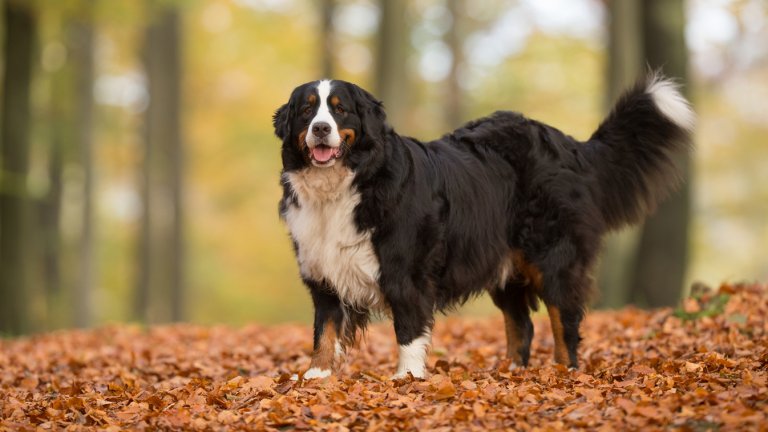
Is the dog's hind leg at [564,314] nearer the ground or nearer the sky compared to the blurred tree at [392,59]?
nearer the ground

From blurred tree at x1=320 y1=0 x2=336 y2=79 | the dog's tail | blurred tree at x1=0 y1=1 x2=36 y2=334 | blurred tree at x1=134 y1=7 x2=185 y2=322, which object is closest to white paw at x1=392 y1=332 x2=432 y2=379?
the dog's tail

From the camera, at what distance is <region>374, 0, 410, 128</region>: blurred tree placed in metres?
13.3

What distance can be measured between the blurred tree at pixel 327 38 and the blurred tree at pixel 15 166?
5178mm

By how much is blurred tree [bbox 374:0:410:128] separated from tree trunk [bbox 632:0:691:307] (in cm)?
367

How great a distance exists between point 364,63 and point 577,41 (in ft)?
16.8

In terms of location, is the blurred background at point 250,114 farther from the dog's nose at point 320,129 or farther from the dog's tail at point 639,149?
the dog's nose at point 320,129

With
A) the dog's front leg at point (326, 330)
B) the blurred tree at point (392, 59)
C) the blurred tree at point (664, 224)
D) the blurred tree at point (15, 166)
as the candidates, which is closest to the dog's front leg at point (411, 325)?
the dog's front leg at point (326, 330)

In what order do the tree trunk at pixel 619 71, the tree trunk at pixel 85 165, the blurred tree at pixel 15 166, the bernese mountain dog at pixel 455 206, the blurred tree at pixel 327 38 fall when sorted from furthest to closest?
the tree trunk at pixel 85 165 → the blurred tree at pixel 327 38 → the blurred tree at pixel 15 166 → the tree trunk at pixel 619 71 → the bernese mountain dog at pixel 455 206

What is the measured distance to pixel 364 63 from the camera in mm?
22484

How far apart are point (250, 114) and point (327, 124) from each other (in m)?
19.7

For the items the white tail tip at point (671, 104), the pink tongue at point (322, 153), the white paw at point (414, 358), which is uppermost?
the white tail tip at point (671, 104)

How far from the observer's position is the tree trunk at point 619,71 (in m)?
13.1

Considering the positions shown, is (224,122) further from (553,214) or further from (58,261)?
(553,214)

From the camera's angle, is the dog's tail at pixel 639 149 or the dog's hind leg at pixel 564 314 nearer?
the dog's hind leg at pixel 564 314
